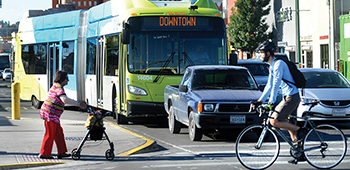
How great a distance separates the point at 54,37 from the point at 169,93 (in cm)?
934

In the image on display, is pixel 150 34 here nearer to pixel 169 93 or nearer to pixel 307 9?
pixel 169 93

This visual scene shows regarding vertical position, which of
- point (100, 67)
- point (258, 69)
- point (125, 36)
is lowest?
point (258, 69)

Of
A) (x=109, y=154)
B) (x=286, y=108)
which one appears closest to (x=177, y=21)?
(x=109, y=154)

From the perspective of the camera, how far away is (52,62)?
21.9 m

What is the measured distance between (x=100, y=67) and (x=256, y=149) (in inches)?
394

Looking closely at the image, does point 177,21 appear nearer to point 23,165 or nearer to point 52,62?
point 23,165

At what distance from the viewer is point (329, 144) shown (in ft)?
26.9

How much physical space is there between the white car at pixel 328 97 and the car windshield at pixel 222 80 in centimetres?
231

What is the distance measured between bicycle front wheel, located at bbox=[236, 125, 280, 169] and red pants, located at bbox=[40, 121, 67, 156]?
289cm

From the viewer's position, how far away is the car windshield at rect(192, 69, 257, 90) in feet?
41.1

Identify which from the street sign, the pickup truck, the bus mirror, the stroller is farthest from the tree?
the stroller

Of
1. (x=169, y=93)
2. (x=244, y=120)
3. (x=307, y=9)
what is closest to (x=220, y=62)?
(x=169, y=93)

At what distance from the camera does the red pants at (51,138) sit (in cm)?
906

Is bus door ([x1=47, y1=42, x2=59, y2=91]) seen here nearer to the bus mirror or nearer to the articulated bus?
the articulated bus
